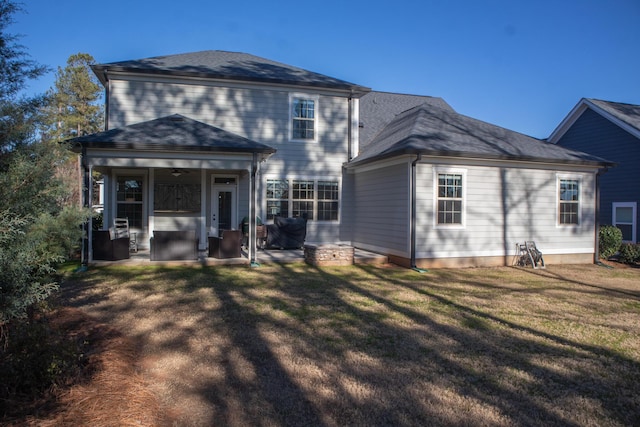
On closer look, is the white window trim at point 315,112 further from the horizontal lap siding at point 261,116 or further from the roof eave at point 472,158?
the roof eave at point 472,158

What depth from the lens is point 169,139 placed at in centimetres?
1007

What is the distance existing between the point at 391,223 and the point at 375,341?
22.0 feet

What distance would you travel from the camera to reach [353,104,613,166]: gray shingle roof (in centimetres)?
1073

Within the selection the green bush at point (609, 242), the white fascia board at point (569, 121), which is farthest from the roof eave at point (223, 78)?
the white fascia board at point (569, 121)

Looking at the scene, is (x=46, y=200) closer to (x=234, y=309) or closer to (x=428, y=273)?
(x=234, y=309)

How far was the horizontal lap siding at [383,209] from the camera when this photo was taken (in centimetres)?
1089

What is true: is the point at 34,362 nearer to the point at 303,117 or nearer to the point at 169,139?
the point at 169,139

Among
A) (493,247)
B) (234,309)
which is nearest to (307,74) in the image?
(493,247)

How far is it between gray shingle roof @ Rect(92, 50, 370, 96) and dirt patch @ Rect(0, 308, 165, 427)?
10.2 m

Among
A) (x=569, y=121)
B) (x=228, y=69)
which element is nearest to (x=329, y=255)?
(x=228, y=69)

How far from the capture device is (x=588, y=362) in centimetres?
452

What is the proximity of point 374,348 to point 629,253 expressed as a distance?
1218cm

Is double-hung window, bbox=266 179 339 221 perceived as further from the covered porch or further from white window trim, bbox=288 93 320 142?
white window trim, bbox=288 93 320 142

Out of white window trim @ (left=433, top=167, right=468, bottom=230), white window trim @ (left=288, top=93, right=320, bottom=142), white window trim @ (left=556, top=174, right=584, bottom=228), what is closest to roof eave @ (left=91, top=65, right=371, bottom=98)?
white window trim @ (left=288, top=93, right=320, bottom=142)
